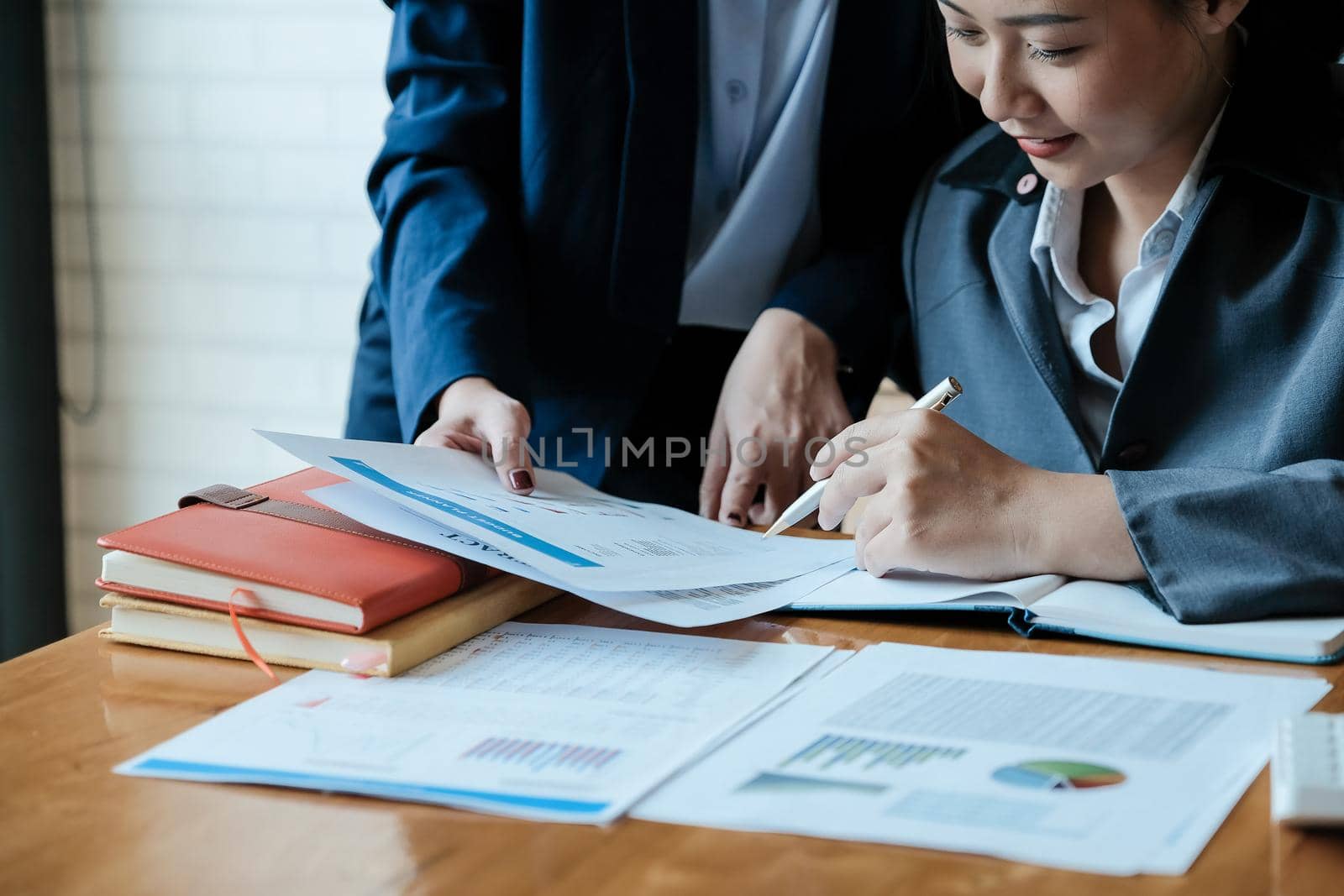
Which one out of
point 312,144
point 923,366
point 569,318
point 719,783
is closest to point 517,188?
point 569,318

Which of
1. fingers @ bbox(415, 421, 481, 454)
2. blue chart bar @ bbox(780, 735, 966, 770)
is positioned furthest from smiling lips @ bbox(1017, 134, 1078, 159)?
blue chart bar @ bbox(780, 735, 966, 770)

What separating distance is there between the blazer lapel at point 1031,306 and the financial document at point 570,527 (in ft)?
0.93

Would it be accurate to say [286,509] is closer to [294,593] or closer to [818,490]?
[294,593]

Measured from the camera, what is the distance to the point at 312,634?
895 millimetres

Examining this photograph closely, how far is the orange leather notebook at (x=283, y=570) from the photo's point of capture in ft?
2.95

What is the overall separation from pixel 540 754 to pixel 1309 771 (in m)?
0.38

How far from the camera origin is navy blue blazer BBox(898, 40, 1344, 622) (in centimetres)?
99

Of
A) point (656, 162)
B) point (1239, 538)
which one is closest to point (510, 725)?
point (1239, 538)

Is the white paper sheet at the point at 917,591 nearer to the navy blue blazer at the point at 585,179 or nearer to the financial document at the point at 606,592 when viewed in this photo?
the financial document at the point at 606,592

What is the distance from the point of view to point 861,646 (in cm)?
94

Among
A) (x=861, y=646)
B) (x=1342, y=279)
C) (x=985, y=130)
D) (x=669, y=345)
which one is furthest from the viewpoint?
(x=669, y=345)

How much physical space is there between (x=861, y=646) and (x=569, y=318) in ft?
2.45

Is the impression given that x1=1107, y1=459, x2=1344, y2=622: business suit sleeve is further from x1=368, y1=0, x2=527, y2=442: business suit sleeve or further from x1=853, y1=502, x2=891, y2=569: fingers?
x1=368, y1=0, x2=527, y2=442: business suit sleeve

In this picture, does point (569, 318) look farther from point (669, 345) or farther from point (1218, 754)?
point (1218, 754)
